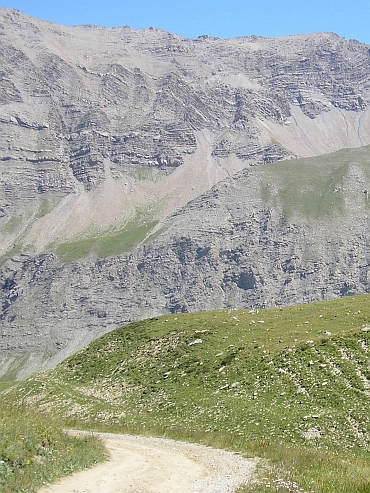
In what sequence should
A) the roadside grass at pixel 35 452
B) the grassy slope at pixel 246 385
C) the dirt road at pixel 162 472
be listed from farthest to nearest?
the grassy slope at pixel 246 385 < the dirt road at pixel 162 472 < the roadside grass at pixel 35 452

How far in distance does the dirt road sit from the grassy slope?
148cm

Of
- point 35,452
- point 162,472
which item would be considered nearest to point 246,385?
point 162,472

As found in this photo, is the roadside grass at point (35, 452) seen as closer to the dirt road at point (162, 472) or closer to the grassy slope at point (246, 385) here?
the dirt road at point (162, 472)

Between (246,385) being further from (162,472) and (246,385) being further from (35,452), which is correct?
(35,452)

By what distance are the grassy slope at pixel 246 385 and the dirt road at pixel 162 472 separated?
1.48 m

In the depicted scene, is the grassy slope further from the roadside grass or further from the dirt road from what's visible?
the roadside grass

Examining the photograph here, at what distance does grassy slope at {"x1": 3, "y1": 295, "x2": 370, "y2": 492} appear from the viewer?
2866 centimetres

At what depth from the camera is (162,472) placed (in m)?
21.5

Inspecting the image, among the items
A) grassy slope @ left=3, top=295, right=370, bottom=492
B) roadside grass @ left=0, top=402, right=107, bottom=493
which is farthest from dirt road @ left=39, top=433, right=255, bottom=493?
grassy slope @ left=3, top=295, right=370, bottom=492

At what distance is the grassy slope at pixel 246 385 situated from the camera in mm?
28656

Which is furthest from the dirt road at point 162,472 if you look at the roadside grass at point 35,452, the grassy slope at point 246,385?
the grassy slope at point 246,385

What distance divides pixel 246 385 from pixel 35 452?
2043 cm

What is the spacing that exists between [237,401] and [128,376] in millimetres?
13744

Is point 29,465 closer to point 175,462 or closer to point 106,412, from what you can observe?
point 175,462
